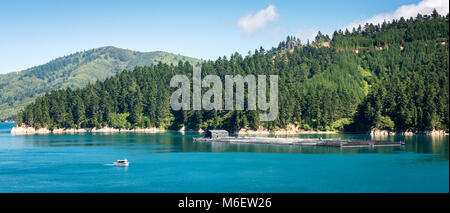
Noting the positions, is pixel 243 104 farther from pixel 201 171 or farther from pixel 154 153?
pixel 201 171

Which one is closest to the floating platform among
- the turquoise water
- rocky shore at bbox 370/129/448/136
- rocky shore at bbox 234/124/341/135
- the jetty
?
the jetty

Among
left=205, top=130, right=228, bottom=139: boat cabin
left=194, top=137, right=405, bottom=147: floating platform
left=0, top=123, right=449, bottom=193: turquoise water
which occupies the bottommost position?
left=0, top=123, right=449, bottom=193: turquoise water

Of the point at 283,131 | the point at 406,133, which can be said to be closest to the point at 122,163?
the point at 283,131

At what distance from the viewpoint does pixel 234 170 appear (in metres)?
82.8

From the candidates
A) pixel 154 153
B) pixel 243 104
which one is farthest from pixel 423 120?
pixel 154 153

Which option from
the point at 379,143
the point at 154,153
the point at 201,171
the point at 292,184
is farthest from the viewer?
the point at 379,143

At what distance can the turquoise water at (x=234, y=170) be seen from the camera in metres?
67.5

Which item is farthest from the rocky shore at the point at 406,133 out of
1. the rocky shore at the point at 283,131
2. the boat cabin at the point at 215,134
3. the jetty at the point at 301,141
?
the boat cabin at the point at 215,134

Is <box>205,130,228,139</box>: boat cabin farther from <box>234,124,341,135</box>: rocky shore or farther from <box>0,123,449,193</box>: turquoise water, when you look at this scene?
<box>0,123,449,193</box>: turquoise water

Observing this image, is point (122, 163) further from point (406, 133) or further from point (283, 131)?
point (406, 133)

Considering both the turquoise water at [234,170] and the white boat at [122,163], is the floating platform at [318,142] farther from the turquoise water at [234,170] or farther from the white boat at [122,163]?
the white boat at [122,163]

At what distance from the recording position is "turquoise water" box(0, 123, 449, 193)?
6750 centimetres
